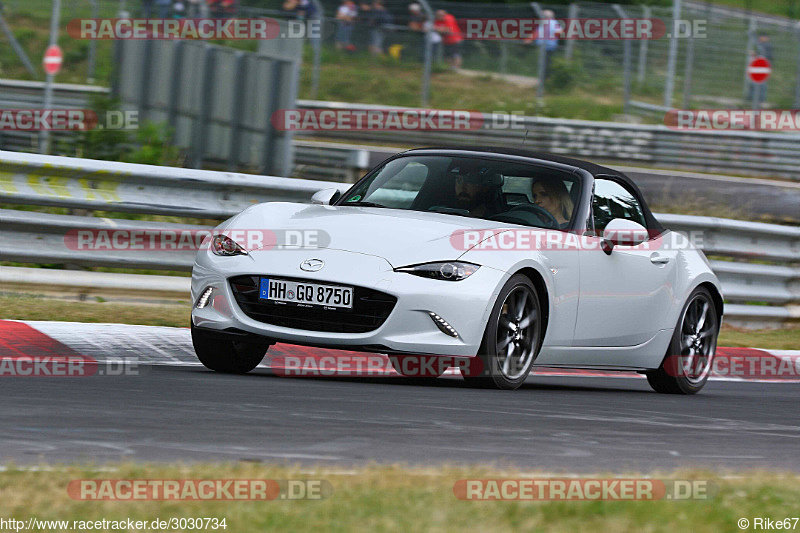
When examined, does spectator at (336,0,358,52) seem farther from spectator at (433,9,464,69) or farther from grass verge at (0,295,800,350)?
grass verge at (0,295,800,350)

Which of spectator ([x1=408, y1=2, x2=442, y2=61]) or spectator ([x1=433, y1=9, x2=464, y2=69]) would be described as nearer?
spectator ([x1=408, y1=2, x2=442, y2=61])

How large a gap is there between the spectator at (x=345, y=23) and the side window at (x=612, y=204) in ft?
53.3

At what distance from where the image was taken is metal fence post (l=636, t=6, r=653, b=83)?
25.3 meters

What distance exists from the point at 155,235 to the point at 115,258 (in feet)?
1.15

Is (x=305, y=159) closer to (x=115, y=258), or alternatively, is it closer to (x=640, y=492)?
(x=115, y=258)

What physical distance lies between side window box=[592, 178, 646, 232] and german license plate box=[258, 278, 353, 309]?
75.8 inches

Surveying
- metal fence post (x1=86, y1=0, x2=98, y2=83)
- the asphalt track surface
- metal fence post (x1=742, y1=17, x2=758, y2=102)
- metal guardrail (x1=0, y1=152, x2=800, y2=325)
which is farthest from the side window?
metal fence post (x1=86, y1=0, x2=98, y2=83)

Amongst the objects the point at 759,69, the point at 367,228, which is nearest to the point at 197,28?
the point at 759,69

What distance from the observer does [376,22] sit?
25234 millimetres

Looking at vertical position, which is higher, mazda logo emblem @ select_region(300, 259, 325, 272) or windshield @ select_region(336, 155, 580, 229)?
windshield @ select_region(336, 155, 580, 229)

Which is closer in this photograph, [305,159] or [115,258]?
[115,258]

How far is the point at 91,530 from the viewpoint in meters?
3.62

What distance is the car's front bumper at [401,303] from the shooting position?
23.0ft

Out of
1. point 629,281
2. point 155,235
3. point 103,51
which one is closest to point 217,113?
point 155,235
